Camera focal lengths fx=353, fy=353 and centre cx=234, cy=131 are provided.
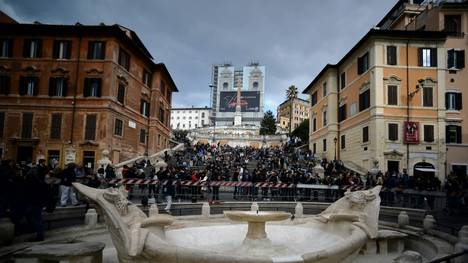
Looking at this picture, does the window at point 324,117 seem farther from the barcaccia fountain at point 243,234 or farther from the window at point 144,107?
the barcaccia fountain at point 243,234

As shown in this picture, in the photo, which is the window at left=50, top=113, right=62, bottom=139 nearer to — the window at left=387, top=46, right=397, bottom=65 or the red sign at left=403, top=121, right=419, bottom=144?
the window at left=387, top=46, right=397, bottom=65

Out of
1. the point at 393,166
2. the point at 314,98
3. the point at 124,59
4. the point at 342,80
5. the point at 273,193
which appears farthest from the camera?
the point at 314,98

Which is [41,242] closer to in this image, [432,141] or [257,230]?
[257,230]

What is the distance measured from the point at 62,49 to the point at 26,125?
716 cm

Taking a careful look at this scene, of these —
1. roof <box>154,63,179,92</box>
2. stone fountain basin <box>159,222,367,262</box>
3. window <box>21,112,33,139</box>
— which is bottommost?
stone fountain basin <box>159,222,367,262</box>

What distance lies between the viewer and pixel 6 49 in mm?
30531

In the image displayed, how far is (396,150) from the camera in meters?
28.4

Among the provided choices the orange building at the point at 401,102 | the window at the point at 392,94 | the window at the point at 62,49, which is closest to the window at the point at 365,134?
the orange building at the point at 401,102

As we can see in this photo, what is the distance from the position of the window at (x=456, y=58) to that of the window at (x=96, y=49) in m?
30.3

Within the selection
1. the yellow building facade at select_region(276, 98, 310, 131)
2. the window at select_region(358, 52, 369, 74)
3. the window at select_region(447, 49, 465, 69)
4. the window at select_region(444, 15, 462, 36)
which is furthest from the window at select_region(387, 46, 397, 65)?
the yellow building facade at select_region(276, 98, 310, 131)

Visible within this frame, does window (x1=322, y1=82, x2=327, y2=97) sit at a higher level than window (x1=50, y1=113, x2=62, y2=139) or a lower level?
higher

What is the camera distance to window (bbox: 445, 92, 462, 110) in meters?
31.0

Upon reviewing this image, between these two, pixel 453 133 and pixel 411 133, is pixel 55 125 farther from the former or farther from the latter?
pixel 453 133

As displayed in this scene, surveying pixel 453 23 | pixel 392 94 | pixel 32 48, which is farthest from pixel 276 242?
pixel 453 23
